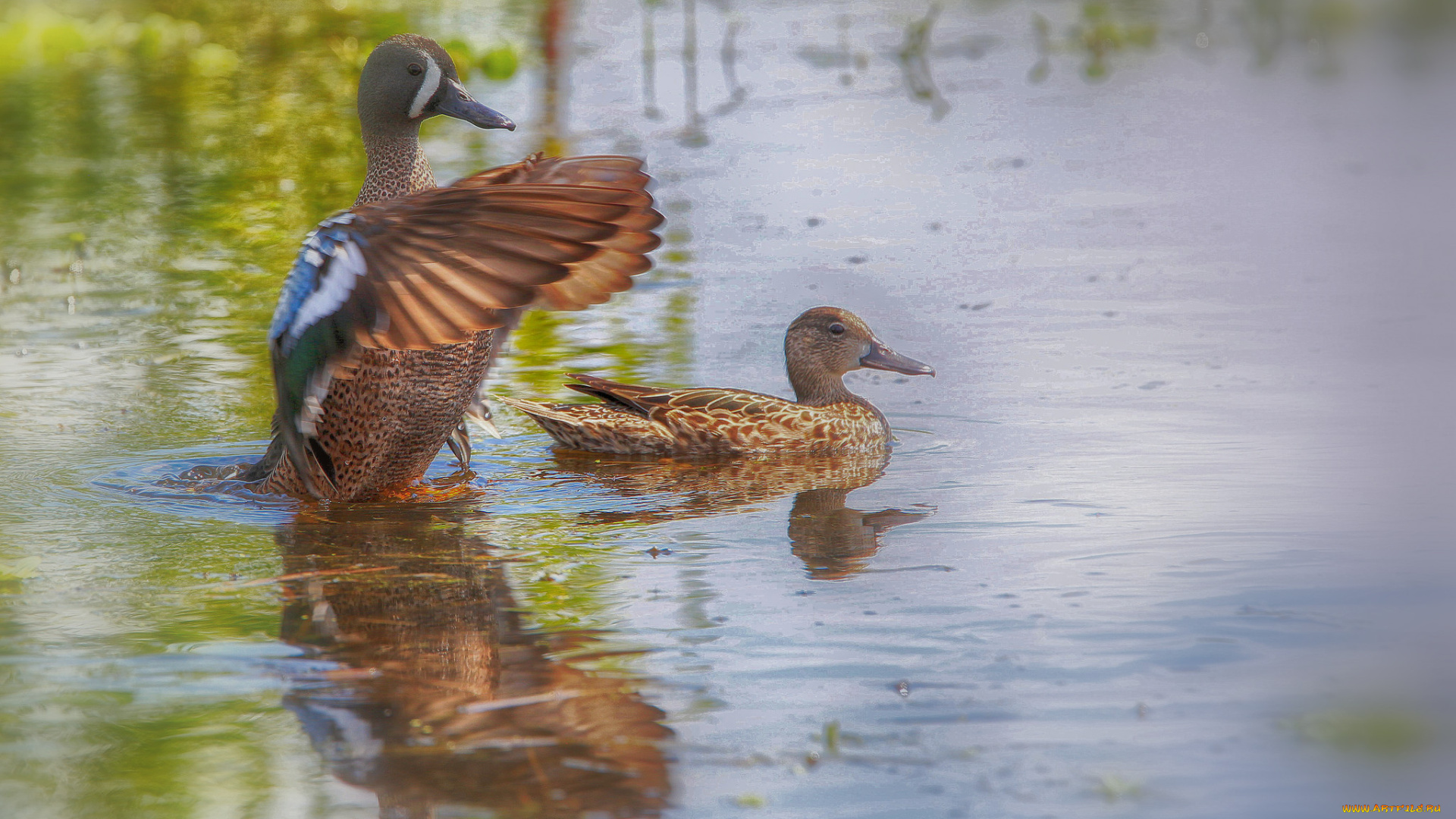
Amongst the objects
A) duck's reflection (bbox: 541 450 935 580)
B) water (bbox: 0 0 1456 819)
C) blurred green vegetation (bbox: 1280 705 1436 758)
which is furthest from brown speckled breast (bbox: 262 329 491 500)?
blurred green vegetation (bbox: 1280 705 1436 758)

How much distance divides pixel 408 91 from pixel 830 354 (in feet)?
7.57

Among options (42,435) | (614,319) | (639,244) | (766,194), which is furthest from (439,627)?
(766,194)

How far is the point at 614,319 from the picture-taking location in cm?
896

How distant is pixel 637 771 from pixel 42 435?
4.18m

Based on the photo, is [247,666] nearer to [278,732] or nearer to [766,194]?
[278,732]

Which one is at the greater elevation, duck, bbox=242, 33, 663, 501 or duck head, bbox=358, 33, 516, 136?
duck head, bbox=358, 33, 516, 136

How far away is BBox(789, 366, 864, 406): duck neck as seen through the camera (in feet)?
25.2

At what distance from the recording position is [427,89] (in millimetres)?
6281

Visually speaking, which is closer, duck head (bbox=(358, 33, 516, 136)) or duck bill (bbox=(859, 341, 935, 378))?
duck head (bbox=(358, 33, 516, 136))

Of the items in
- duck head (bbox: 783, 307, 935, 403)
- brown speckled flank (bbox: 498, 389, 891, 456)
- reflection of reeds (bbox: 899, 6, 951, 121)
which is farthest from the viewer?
reflection of reeds (bbox: 899, 6, 951, 121)

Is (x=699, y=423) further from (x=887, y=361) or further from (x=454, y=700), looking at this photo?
(x=454, y=700)

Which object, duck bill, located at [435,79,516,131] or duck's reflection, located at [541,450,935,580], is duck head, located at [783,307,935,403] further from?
duck bill, located at [435,79,516,131]

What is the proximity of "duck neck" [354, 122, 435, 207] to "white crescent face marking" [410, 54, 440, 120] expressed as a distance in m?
0.06

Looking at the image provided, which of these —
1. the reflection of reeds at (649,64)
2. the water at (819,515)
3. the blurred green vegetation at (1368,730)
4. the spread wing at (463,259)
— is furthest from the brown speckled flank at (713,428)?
the reflection of reeds at (649,64)
